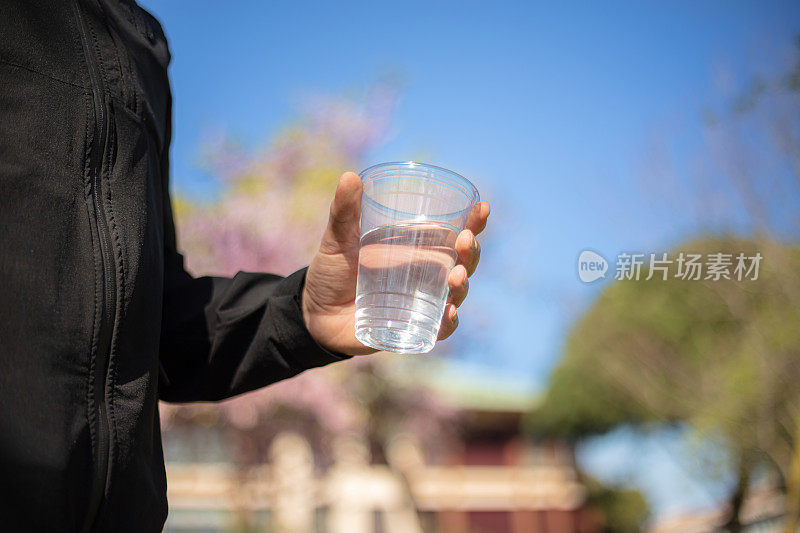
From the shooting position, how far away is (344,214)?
4.10 ft

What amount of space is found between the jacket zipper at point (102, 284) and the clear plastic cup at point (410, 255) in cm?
43

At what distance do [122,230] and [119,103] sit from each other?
23 centimetres

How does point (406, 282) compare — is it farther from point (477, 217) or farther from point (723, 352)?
point (723, 352)

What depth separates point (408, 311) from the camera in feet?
4.00

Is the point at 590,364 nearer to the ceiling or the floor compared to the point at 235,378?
nearer to the floor

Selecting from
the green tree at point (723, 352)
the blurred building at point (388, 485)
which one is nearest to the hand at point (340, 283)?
the green tree at point (723, 352)

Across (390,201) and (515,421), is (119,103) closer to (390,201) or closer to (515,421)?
(390,201)

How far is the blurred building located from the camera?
1107 cm

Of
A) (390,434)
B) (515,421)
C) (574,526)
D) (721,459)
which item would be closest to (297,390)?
(390,434)

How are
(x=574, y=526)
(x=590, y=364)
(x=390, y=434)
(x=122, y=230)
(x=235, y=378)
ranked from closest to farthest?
(x=122, y=230), (x=235, y=378), (x=390, y=434), (x=590, y=364), (x=574, y=526)

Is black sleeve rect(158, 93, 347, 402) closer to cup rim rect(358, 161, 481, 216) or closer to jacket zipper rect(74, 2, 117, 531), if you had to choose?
cup rim rect(358, 161, 481, 216)
